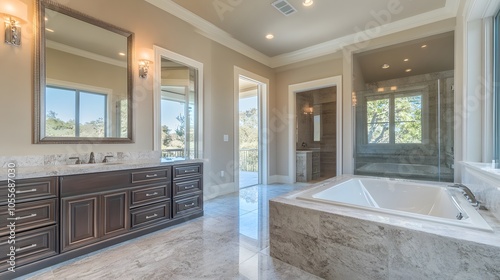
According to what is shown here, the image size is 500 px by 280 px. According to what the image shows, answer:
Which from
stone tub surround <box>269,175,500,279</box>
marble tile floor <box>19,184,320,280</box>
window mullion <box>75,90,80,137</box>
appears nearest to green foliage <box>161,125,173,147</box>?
window mullion <box>75,90,80,137</box>

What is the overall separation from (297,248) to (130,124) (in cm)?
236

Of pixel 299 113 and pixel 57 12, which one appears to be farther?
pixel 299 113

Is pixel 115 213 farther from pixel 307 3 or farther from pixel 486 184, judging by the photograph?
pixel 307 3

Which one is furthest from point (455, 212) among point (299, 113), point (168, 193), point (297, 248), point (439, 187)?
point (299, 113)

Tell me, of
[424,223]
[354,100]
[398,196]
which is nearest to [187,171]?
[424,223]

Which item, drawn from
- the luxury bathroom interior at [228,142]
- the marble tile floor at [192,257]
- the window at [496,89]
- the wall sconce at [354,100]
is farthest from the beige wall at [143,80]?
the window at [496,89]

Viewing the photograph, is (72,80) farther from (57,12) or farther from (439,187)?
(439,187)

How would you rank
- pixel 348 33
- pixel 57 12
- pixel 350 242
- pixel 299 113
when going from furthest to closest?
pixel 299 113
pixel 348 33
pixel 57 12
pixel 350 242

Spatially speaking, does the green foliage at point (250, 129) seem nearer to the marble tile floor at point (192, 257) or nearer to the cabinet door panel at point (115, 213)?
the marble tile floor at point (192, 257)

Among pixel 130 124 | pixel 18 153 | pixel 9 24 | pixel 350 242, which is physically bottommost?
pixel 350 242

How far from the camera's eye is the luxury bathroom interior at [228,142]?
1625 millimetres

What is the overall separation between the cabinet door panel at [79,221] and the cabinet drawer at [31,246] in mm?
82

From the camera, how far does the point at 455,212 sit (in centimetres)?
177

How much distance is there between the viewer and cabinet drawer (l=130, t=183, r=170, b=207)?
2.33m
